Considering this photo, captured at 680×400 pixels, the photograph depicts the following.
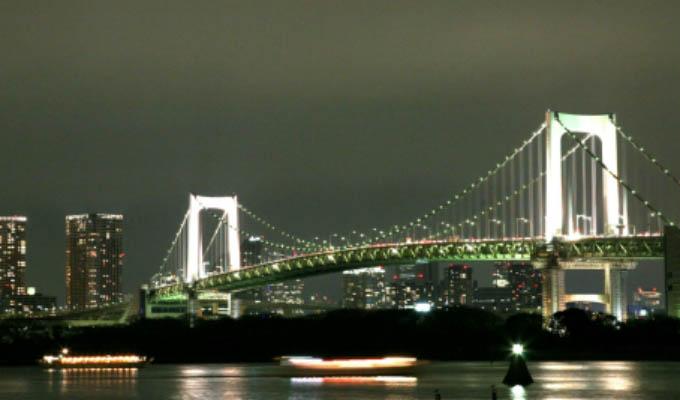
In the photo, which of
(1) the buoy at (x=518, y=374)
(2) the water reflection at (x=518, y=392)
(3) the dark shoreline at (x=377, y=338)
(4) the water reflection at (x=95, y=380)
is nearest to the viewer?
(2) the water reflection at (x=518, y=392)

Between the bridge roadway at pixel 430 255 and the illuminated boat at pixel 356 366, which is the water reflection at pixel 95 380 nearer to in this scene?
the illuminated boat at pixel 356 366

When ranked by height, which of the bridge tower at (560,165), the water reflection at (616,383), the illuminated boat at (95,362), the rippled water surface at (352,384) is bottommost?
the water reflection at (616,383)

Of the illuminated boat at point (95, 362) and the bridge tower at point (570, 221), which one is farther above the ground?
the bridge tower at point (570, 221)

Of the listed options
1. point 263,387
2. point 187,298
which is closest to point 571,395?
point 263,387

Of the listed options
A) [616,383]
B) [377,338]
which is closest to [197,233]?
[377,338]

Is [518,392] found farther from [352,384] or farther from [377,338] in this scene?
[377,338]

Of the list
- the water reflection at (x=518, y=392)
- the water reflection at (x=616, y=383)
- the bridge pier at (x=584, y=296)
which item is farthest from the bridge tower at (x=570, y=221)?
the water reflection at (x=518, y=392)

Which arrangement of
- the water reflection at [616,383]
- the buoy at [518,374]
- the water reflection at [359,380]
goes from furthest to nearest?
the water reflection at [359,380]
the water reflection at [616,383]
the buoy at [518,374]
